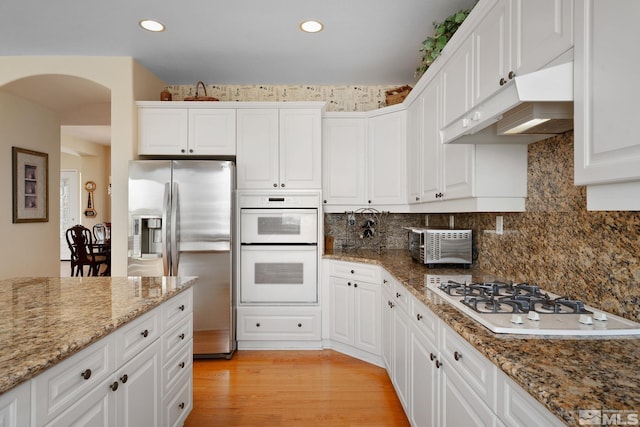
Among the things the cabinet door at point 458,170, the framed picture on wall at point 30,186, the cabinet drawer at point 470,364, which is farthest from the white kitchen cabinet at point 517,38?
the framed picture on wall at point 30,186

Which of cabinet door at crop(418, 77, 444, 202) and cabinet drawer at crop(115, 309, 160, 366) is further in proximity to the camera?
cabinet door at crop(418, 77, 444, 202)

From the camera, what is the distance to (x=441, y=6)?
7.99ft

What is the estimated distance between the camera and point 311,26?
8.82 feet

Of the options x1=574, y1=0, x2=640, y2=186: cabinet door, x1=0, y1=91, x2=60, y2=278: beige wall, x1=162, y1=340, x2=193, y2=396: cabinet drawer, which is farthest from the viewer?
x1=0, y1=91, x2=60, y2=278: beige wall

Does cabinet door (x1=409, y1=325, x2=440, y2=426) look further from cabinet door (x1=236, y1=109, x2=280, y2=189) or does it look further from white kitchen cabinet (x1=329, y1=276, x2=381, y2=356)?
cabinet door (x1=236, y1=109, x2=280, y2=189)

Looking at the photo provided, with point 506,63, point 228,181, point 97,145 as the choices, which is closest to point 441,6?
point 506,63

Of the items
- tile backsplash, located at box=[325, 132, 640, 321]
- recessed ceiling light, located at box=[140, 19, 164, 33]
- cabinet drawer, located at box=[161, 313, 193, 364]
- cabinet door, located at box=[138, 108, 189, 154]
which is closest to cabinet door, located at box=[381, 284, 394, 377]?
tile backsplash, located at box=[325, 132, 640, 321]

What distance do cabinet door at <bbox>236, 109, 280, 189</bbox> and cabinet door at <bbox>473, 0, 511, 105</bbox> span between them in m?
1.98

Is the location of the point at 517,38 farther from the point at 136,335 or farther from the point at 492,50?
the point at 136,335

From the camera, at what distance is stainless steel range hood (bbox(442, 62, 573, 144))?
1114 mm

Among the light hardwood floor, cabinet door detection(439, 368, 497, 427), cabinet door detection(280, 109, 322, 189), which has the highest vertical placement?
cabinet door detection(280, 109, 322, 189)

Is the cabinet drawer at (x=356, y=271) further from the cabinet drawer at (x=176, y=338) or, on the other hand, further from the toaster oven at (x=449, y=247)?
the cabinet drawer at (x=176, y=338)

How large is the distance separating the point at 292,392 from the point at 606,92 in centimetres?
249

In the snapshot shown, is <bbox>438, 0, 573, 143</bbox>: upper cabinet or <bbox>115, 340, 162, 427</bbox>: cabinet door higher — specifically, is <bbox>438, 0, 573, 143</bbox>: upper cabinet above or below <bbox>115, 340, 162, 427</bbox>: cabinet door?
above
